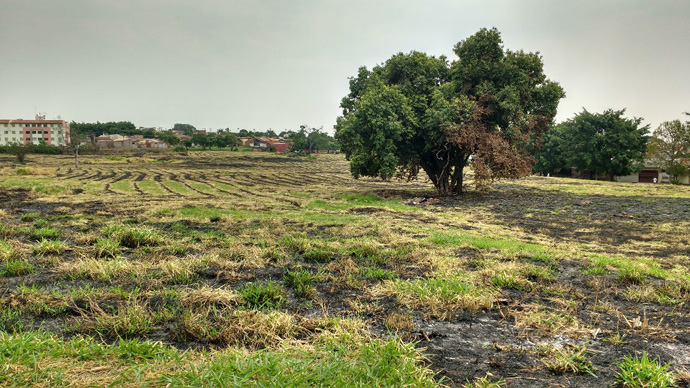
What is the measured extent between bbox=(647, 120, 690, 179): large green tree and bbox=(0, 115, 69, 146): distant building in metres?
145

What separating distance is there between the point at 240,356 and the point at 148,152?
302ft

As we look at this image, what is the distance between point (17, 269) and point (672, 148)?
6297 centimetres

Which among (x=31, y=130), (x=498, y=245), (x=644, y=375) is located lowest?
(x=498, y=245)

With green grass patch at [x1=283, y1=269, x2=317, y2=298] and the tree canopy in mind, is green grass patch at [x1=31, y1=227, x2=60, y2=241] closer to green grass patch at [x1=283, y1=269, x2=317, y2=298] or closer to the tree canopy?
green grass patch at [x1=283, y1=269, x2=317, y2=298]

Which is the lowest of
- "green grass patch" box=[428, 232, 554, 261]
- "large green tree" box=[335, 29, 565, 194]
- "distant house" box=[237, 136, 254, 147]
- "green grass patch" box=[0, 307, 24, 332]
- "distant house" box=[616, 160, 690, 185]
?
"green grass patch" box=[428, 232, 554, 261]

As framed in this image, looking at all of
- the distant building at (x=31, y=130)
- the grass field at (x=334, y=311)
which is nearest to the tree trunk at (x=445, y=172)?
the grass field at (x=334, y=311)

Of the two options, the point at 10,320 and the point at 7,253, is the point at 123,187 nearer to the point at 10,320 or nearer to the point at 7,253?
the point at 7,253

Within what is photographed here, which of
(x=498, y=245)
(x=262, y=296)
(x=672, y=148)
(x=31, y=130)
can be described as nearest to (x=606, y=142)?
(x=672, y=148)

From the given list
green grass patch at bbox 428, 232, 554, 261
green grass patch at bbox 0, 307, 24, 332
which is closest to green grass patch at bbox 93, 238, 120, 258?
green grass patch at bbox 0, 307, 24, 332

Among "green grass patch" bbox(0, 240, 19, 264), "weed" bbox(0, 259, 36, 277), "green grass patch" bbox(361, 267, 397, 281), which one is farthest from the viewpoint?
"green grass patch" bbox(0, 240, 19, 264)

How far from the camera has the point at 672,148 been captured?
48.8m

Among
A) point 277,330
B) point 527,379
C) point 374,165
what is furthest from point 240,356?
point 374,165

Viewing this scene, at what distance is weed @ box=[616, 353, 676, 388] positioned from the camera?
313 cm

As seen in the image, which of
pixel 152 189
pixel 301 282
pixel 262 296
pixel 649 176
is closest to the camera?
pixel 262 296
